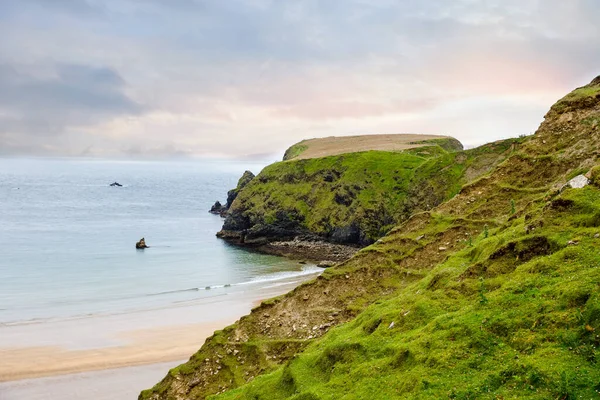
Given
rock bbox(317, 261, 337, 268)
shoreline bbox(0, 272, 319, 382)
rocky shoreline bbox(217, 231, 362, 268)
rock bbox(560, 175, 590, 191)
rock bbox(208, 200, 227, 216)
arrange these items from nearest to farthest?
rock bbox(560, 175, 590, 191)
shoreline bbox(0, 272, 319, 382)
rock bbox(317, 261, 337, 268)
rocky shoreline bbox(217, 231, 362, 268)
rock bbox(208, 200, 227, 216)

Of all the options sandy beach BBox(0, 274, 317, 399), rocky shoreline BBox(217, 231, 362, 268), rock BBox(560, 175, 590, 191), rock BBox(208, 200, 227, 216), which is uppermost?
rock BBox(208, 200, 227, 216)

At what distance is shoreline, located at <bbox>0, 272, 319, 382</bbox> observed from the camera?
144 feet

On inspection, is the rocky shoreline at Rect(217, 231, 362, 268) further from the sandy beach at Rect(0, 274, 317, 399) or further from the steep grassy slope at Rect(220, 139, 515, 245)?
the sandy beach at Rect(0, 274, 317, 399)

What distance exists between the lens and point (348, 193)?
12012 cm

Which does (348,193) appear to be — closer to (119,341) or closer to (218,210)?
(119,341)

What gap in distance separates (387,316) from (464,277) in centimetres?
353

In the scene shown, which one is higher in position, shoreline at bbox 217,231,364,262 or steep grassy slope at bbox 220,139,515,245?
steep grassy slope at bbox 220,139,515,245

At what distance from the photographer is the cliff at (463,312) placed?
12.6 m

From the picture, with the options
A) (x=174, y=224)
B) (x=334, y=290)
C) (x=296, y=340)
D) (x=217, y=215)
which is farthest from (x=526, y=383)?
(x=217, y=215)

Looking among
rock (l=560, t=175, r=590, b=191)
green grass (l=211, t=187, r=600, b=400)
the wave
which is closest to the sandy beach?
the wave

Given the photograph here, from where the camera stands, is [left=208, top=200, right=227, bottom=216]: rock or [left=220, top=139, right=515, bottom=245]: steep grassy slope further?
[left=208, top=200, right=227, bottom=216]: rock

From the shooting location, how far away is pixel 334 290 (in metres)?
30.0

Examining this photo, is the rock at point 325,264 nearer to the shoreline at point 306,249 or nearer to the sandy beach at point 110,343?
the shoreline at point 306,249

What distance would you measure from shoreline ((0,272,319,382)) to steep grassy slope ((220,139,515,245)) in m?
51.5
